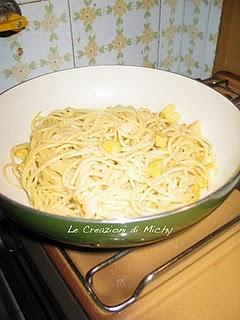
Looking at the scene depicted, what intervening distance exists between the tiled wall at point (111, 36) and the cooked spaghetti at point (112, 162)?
0.22 metres

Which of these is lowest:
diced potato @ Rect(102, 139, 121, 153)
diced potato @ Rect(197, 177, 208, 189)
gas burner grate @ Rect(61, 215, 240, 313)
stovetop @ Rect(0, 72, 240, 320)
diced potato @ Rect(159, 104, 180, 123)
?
stovetop @ Rect(0, 72, 240, 320)

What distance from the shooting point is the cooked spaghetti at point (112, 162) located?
2.21ft

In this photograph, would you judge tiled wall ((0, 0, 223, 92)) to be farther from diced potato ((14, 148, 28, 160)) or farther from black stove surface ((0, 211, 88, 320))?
black stove surface ((0, 211, 88, 320))

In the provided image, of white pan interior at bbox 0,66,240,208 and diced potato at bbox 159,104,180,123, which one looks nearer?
white pan interior at bbox 0,66,240,208

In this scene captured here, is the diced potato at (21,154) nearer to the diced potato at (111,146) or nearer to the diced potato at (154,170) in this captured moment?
the diced potato at (111,146)

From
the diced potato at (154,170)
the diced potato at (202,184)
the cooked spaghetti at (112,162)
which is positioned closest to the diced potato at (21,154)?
the cooked spaghetti at (112,162)

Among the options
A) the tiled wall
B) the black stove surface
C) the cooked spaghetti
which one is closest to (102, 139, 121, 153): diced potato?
the cooked spaghetti

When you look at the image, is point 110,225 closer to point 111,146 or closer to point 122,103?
point 111,146

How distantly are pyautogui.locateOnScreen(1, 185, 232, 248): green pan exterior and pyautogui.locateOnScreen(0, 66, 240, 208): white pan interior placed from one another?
16 centimetres

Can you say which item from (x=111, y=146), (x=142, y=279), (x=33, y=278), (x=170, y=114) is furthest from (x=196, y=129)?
(x=33, y=278)

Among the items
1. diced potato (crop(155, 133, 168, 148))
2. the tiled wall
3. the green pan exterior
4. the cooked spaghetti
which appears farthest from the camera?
the tiled wall

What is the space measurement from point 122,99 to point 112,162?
0.74 ft

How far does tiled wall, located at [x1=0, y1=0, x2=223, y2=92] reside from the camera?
904 millimetres

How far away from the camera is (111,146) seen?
2.53ft
